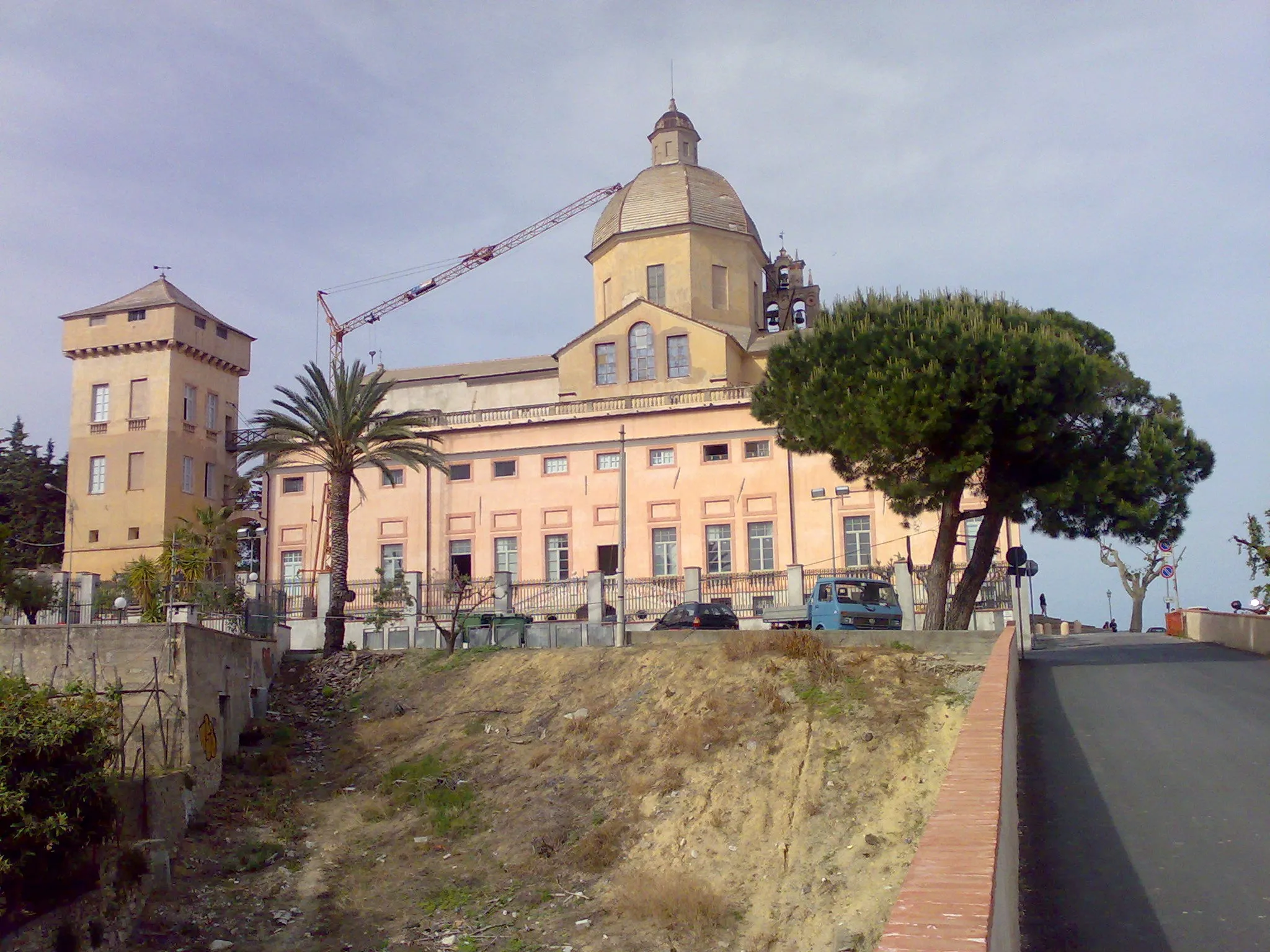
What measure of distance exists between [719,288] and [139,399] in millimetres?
26488

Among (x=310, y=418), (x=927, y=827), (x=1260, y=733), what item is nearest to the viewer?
(x=927, y=827)

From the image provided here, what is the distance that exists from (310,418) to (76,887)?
16.7 meters

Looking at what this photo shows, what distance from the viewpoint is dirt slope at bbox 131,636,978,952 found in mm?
17594

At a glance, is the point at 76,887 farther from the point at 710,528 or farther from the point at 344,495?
the point at 710,528

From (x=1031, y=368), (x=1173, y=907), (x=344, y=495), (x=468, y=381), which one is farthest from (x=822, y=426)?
(x=468, y=381)

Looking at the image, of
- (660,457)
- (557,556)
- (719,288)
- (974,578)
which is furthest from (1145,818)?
(719,288)

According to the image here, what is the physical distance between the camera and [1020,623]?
29047 mm

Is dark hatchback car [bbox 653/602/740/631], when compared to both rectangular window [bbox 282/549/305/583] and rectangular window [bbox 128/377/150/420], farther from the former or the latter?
rectangular window [bbox 128/377/150/420]

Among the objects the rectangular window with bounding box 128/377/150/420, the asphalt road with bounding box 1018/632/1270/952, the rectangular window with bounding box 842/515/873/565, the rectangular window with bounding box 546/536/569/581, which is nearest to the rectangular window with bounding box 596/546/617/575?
the rectangular window with bounding box 546/536/569/581

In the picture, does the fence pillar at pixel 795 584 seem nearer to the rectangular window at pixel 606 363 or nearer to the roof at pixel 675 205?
the rectangular window at pixel 606 363

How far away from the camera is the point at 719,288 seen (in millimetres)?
52531

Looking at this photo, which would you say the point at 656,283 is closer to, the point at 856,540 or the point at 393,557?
the point at 856,540

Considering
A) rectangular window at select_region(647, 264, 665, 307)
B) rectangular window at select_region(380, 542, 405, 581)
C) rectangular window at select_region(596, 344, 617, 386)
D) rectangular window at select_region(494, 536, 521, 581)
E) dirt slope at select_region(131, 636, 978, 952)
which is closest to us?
dirt slope at select_region(131, 636, 978, 952)

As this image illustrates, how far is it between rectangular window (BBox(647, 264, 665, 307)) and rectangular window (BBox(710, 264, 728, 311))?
2119 mm
